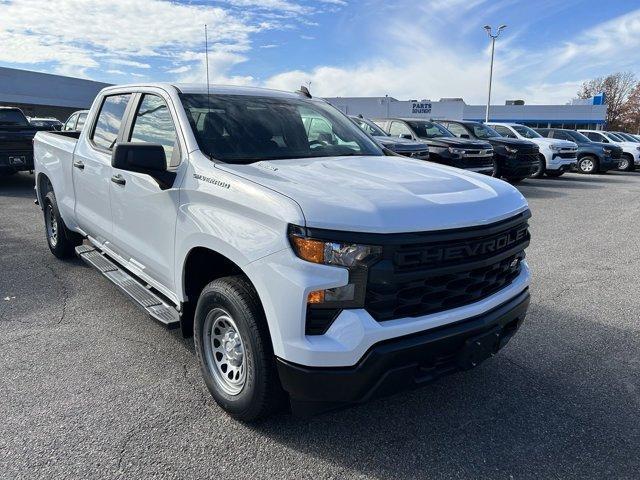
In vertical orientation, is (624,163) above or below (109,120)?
below

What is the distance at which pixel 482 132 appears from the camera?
1480 centimetres

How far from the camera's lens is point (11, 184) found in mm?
12789

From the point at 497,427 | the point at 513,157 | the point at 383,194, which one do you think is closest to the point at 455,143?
the point at 513,157

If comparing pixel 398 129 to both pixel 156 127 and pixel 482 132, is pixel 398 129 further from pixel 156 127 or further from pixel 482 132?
pixel 156 127

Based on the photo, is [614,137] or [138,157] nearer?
[138,157]

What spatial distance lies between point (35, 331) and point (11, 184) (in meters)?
10.6

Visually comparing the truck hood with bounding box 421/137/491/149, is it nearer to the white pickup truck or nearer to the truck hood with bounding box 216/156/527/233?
the white pickup truck

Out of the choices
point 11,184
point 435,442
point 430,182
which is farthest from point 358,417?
point 11,184

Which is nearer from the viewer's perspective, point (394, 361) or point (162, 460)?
point (394, 361)

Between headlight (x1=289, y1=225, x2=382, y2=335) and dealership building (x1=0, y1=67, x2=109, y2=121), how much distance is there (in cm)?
5650

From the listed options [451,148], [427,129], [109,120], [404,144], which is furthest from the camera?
[427,129]

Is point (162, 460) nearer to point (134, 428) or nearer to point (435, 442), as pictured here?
point (134, 428)

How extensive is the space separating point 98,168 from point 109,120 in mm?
515

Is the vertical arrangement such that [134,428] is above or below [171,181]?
below
